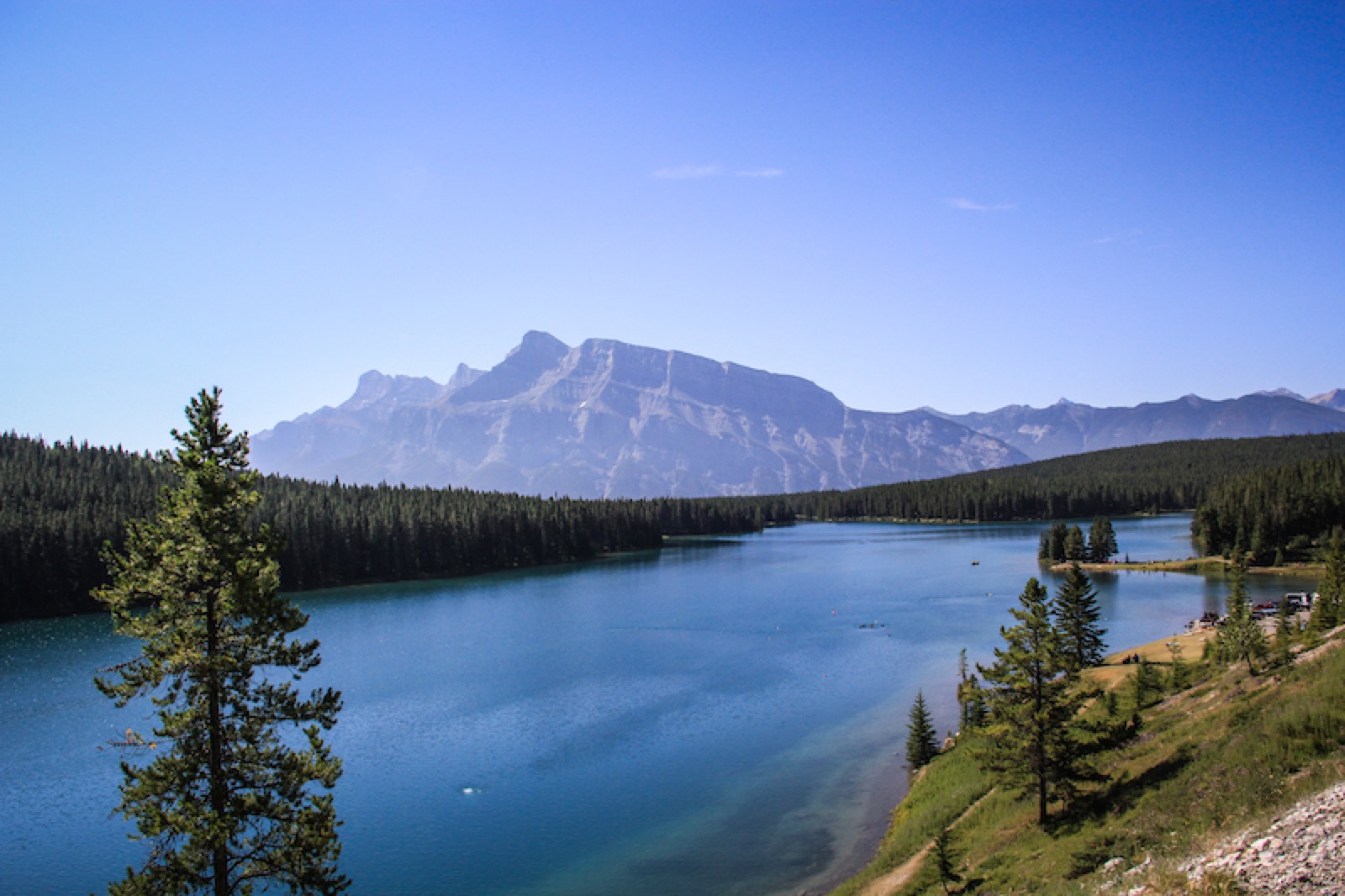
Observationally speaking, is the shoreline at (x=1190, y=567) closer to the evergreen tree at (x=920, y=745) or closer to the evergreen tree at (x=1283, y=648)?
the evergreen tree at (x=1283, y=648)

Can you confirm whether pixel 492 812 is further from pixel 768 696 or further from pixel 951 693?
pixel 951 693

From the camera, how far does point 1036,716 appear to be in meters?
26.7

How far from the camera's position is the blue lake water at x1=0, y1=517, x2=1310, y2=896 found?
34844 mm

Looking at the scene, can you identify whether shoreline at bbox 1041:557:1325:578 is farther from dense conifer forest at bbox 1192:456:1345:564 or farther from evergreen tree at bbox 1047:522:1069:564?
Result: dense conifer forest at bbox 1192:456:1345:564

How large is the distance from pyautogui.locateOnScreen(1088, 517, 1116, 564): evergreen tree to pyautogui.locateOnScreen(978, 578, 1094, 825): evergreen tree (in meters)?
115

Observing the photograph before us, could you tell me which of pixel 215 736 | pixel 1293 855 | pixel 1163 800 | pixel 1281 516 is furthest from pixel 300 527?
pixel 1281 516

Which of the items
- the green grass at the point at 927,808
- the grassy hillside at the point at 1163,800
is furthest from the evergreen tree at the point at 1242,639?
the green grass at the point at 927,808

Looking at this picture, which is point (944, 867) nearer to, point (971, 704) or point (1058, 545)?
point (971, 704)

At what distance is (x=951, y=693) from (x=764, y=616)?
40282 millimetres

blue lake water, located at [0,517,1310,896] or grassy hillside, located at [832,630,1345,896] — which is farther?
blue lake water, located at [0,517,1310,896]

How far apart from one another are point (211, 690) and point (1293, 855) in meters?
23.1

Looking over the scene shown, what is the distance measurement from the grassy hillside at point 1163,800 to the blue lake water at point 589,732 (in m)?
5.12

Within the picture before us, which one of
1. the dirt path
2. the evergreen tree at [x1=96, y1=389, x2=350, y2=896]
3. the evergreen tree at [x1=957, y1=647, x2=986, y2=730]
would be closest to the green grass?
the dirt path

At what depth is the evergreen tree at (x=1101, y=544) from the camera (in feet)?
426
